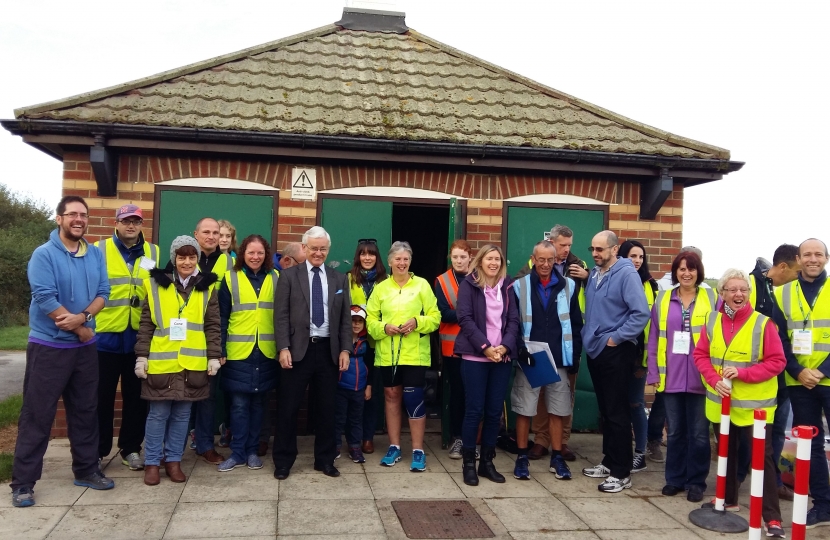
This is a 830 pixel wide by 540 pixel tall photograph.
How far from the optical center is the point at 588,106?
26.2 ft

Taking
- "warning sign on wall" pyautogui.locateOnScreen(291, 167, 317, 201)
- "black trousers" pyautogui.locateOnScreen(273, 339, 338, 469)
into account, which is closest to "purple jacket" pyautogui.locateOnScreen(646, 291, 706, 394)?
"black trousers" pyautogui.locateOnScreen(273, 339, 338, 469)

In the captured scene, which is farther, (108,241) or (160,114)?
(160,114)

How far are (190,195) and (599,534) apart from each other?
4938 millimetres

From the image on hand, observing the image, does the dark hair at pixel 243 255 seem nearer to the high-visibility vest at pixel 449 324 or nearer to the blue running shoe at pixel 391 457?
the high-visibility vest at pixel 449 324

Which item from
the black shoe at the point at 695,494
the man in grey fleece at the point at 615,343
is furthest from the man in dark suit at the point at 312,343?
the black shoe at the point at 695,494

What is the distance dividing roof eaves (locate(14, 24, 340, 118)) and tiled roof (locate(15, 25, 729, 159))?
1 cm

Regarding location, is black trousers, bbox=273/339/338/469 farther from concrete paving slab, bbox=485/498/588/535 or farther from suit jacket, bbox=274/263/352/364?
concrete paving slab, bbox=485/498/588/535

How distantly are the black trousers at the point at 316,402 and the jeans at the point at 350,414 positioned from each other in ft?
0.75

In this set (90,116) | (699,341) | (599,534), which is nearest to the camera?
(599,534)

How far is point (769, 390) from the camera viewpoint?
15.4 ft

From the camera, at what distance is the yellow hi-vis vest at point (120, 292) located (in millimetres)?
5500

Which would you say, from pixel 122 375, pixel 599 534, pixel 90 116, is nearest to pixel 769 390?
pixel 599 534

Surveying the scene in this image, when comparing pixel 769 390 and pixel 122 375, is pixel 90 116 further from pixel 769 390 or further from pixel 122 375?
pixel 769 390

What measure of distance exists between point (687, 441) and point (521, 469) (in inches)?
53.0
